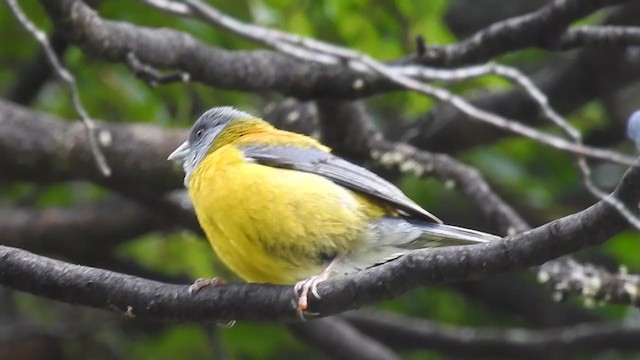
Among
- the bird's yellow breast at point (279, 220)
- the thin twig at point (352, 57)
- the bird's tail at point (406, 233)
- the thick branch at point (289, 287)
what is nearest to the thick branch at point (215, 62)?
the thin twig at point (352, 57)

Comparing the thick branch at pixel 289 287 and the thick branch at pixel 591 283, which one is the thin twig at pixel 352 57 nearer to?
the thick branch at pixel 591 283

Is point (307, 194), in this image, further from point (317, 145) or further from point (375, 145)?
point (375, 145)

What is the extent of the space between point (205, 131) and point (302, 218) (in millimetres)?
1120

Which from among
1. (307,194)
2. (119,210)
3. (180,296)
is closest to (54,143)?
(119,210)

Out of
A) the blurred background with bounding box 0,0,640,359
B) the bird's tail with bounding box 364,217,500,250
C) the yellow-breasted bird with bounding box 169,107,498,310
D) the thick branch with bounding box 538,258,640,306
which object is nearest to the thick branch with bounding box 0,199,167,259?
the blurred background with bounding box 0,0,640,359

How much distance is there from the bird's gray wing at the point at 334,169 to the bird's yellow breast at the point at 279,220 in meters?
0.06

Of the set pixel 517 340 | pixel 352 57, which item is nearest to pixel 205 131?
pixel 352 57

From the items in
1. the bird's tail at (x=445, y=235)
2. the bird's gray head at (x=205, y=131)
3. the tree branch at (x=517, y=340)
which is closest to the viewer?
the bird's tail at (x=445, y=235)

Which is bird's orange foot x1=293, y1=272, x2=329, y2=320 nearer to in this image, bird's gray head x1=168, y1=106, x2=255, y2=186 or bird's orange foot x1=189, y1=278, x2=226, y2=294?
bird's orange foot x1=189, y1=278, x2=226, y2=294

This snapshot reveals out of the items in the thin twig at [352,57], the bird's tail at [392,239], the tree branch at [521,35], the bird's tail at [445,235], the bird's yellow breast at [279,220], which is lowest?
the bird's yellow breast at [279,220]

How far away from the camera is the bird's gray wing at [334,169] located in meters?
4.23

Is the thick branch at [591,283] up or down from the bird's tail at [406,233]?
up

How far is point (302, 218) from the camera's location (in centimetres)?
414

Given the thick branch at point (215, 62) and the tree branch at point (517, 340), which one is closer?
the thick branch at point (215, 62)
